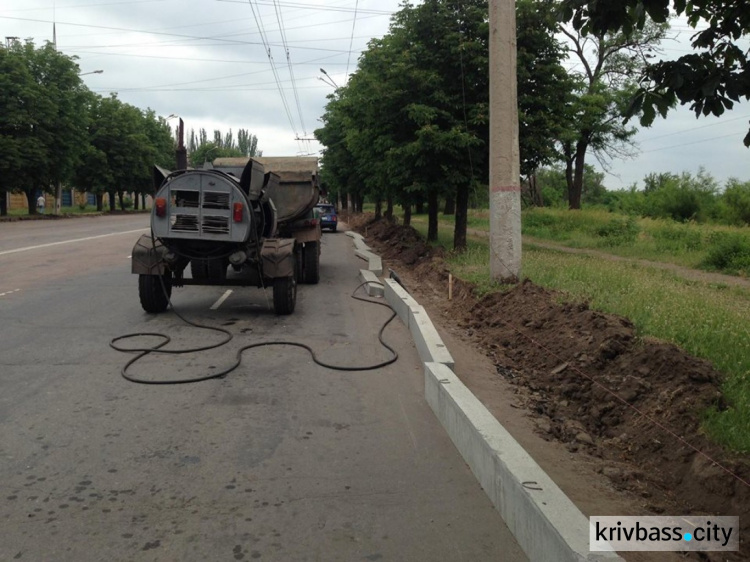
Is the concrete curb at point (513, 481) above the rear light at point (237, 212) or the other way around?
the other way around

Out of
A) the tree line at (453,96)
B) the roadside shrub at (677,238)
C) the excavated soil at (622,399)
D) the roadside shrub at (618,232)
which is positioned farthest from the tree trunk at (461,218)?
the excavated soil at (622,399)

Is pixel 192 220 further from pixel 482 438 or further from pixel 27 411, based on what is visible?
pixel 482 438

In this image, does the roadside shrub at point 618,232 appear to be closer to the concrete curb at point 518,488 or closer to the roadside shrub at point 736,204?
the roadside shrub at point 736,204

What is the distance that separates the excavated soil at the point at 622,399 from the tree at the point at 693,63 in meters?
2.15

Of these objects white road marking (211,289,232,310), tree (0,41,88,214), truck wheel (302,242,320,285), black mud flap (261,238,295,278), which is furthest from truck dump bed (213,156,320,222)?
tree (0,41,88,214)

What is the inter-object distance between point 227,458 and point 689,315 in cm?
556

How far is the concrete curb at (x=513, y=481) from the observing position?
331cm

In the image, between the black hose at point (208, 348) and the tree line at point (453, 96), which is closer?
the black hose at point (208, 348)

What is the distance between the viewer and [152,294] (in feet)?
35.4

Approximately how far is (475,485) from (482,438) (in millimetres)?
340

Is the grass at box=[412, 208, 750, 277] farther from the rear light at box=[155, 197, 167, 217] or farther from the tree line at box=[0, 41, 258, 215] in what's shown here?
the tree line at box=[0, 41, 258, 215]

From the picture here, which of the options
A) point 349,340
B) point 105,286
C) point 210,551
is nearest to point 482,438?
point 210,551

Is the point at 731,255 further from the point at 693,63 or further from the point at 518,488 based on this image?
the point at 518,488

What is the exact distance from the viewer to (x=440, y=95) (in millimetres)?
16922
